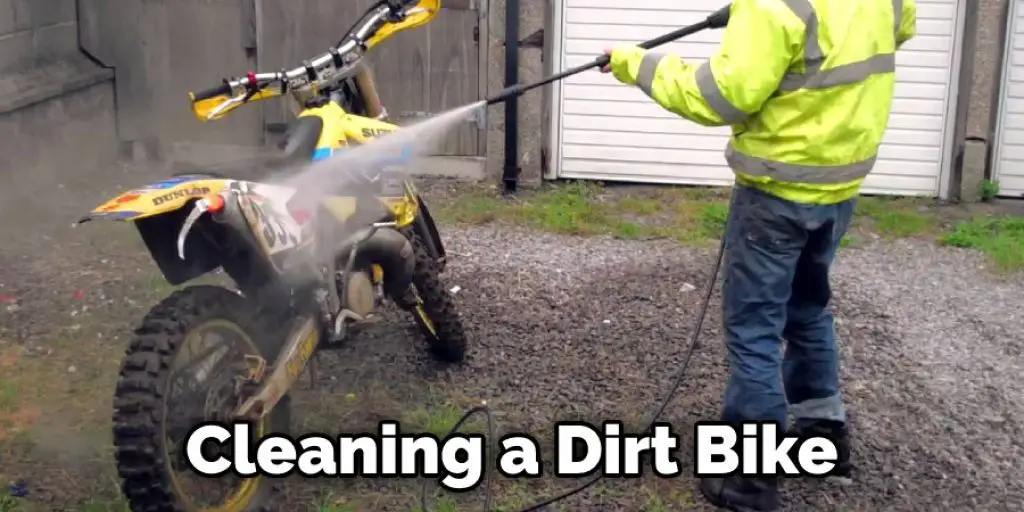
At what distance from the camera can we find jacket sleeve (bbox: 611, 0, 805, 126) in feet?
12.5

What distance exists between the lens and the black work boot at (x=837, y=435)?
454 centimetres

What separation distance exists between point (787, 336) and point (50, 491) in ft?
8.82

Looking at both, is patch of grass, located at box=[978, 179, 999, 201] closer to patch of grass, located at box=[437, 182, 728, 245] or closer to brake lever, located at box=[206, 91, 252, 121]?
patch of grass, located at box=[437, 182, 728, 245]

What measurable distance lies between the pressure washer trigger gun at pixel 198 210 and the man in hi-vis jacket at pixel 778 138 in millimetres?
1434

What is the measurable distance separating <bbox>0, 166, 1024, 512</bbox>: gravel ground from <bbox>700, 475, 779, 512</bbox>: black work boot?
0.10 metres

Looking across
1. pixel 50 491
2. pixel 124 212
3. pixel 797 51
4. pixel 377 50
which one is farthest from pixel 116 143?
pixel 797 51

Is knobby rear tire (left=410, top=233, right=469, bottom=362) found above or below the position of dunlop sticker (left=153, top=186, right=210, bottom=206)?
below

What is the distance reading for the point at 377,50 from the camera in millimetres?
8828

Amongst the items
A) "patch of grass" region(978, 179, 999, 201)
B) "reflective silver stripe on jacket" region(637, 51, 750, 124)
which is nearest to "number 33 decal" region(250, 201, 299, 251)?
"reflective silver stripe on jacket" region(637, 51, 750, 124)

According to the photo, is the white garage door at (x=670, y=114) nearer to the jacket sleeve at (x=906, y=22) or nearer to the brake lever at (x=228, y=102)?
the jacket sleeve at (x=906, y=22)

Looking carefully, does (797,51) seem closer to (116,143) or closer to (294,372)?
(294,372)

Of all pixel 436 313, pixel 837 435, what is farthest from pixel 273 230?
pixel 837 435

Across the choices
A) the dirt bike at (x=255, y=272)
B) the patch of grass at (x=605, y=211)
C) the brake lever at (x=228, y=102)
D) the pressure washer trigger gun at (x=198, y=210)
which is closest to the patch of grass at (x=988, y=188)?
the patch of grass at (x=605, y=211)

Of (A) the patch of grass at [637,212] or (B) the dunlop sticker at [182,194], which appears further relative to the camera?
(A) the patch of grass at [637,212]
